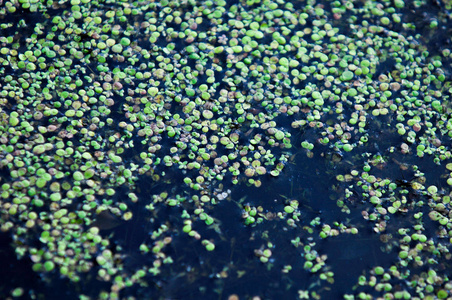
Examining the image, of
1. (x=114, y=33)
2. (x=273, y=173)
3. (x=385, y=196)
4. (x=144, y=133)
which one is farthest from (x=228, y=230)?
(x=114, y=33)

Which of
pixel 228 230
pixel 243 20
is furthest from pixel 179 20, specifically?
pixel 228 230

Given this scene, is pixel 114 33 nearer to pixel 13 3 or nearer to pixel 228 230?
pixel 13 3

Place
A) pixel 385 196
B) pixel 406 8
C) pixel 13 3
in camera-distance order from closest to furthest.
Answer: pixel 385 196 → pixel 13 3 → pixel 406 8

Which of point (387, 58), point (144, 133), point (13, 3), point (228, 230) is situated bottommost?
point (228, 230)

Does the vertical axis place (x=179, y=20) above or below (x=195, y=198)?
above

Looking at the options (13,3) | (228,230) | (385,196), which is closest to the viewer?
(228,230)

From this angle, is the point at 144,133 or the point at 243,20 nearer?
the point at 144,133

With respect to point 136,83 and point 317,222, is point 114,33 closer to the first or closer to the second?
point 136,83
